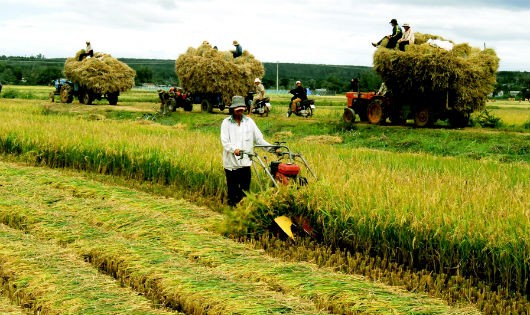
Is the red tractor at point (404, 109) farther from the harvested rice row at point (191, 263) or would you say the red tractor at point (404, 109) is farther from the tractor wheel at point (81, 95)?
the tractor wheel at point (81, 95)

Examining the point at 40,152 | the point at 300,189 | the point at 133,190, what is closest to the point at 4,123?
the point at 40,152

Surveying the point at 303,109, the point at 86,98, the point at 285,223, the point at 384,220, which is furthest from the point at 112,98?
the point at 384,220

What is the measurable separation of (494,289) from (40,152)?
1062 centimetres

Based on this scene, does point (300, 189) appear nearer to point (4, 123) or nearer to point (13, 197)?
point (13, 197)

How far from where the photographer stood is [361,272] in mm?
7047

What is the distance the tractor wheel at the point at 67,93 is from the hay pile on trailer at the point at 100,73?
106cm

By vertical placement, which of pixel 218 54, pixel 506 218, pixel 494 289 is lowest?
pixel 494 289

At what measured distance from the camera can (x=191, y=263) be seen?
697 cm

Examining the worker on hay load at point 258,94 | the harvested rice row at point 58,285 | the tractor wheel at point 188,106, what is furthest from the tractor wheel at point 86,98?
the harvested rice row at point 58,285

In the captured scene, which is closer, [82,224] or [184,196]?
[82,224]

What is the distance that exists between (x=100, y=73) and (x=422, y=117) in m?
13.6

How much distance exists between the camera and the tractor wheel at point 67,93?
2934cm

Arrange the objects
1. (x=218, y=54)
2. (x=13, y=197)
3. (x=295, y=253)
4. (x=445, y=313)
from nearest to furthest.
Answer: (x=445, y=313) < (x=295, y=253) < (x=13, y=197) < (x=218, y=54)

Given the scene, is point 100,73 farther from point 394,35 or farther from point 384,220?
point 384,220
